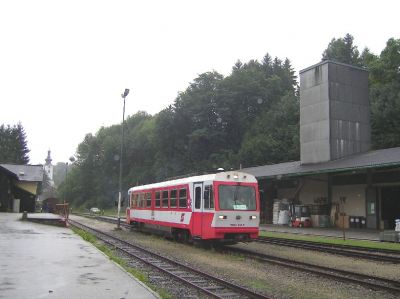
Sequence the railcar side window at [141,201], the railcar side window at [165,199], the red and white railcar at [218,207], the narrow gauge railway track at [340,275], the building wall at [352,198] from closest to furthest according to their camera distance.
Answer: the narrow gauge railway track at [340,275] < the red and white railcar at [218,207] < the railcar side window at [165,199] < the railcar side window at [141,201] < the building wall at [352,198]

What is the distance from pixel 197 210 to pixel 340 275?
7.05m

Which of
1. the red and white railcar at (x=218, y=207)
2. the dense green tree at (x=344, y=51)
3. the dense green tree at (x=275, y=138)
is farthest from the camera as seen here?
the dense green tree at (x=344, y=51)

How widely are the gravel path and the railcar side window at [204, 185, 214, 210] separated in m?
1.68

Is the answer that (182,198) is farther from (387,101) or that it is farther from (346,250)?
(387,101)

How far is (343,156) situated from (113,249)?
21.9 m

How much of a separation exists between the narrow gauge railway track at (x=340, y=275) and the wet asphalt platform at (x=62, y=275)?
4868 millimetres

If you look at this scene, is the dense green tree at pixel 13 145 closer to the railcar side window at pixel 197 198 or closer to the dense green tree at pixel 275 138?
the dense green tree at pixel 275 138

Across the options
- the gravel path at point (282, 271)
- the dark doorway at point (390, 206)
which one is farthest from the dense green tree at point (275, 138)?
the gravel path at point (282, 271)

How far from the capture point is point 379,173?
2848 centimetres

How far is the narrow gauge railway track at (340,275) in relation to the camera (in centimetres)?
1029

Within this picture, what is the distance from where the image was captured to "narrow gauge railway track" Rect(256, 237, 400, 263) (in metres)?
15.1

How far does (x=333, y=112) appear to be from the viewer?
35.0 metres

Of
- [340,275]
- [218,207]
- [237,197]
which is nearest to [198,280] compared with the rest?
[340,275]

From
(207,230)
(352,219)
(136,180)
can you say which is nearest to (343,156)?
(352,219)
